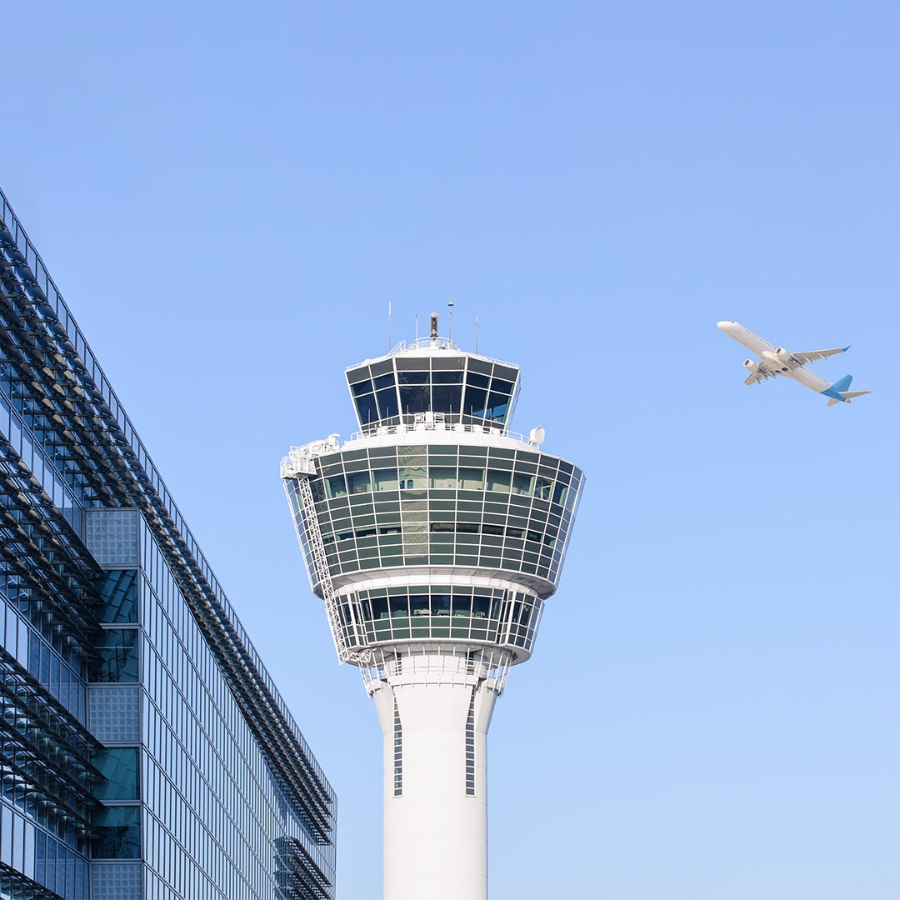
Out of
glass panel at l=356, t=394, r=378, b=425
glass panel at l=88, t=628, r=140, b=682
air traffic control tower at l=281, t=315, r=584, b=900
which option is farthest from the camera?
glass panel at l=356, t=394, r=378, b=425

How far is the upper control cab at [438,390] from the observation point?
128 m

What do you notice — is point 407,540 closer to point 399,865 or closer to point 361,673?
point 361,673

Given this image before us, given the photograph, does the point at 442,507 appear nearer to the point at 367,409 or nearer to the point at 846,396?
the point at 367,409

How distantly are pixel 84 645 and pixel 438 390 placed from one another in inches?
Answer: 2188

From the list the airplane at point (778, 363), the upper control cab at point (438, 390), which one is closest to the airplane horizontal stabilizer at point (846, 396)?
Result: the airplane at point (778, 363)

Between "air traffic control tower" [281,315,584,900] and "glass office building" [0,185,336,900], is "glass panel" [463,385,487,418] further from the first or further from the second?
"glass office building" [0,185,336,900]

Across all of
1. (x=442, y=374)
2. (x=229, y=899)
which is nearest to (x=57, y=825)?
(x=229, y=899)

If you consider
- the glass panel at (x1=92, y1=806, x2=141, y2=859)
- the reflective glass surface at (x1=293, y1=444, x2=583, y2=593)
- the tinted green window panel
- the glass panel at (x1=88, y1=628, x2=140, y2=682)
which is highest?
the reflective glass surface at (x1=293, y1=444, x2=583, y2=593)

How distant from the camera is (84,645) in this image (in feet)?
252

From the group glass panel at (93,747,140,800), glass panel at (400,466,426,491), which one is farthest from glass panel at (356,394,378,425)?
glass panel at (93,747,140,800)

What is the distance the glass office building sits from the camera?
2670 inches

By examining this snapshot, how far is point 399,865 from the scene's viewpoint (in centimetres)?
12075

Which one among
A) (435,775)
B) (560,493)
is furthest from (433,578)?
(435,775)

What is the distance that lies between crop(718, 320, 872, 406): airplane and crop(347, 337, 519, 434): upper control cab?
18303mm
